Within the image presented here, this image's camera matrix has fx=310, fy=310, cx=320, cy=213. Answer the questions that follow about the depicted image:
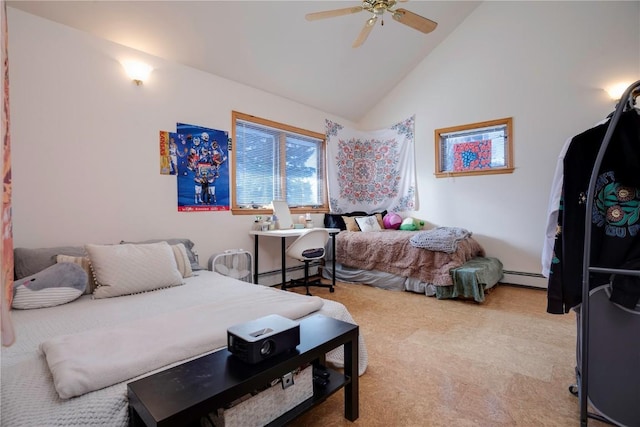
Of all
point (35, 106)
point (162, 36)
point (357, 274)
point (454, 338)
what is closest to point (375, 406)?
point (454, 338)

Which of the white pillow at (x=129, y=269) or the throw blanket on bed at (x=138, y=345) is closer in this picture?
the throw blanket on bed at (x=138, y=345)

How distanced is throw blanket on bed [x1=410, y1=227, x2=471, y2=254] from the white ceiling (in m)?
2.37

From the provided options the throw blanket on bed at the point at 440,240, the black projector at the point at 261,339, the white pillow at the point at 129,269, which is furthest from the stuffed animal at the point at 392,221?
the black projector at the point at 261,339

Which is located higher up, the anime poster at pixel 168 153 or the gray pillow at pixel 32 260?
the anime poster at pixel 168 153

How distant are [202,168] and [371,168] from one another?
9.47 feet

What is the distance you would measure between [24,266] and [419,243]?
11.0 ft

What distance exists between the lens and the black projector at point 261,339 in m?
1.06

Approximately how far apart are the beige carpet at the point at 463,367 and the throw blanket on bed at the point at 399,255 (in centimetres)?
42

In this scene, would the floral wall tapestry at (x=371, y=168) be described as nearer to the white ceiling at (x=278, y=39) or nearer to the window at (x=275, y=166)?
the window at (x=275, y=166)

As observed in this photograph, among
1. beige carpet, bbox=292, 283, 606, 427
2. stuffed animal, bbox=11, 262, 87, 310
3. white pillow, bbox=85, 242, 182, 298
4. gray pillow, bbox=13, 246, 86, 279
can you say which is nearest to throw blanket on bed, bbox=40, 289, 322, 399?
beige carpet, bbox=292, 283, 606, 427

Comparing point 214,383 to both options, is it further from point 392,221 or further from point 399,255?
point 392,221

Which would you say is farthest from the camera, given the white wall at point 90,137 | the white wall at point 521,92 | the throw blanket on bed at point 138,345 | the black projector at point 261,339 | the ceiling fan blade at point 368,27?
the white wall at point 521,92

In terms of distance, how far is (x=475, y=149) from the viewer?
4203 mm

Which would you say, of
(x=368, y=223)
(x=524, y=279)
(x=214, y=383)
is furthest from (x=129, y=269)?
(x=524, y=279)
